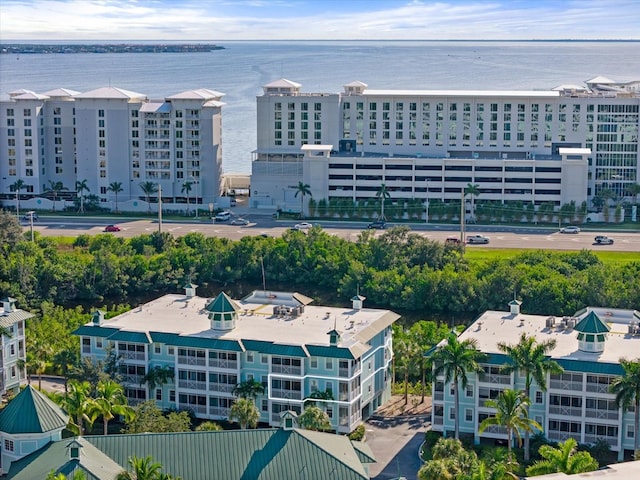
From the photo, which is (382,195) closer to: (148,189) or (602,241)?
(602,241)

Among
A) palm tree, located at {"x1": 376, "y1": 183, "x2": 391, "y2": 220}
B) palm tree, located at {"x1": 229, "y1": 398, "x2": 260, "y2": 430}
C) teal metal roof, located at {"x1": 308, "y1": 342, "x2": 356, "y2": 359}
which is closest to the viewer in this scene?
palm tree, located at {"x1": 229, "y1": 398, "x2": 260, "y2": 430}

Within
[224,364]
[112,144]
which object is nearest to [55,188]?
[112,144]

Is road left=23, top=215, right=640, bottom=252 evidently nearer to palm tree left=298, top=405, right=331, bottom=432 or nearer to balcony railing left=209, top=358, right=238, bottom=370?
balcony railing left=209, top=358, right=238, bottom=370

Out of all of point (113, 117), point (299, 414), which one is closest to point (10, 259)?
point (113, 117)

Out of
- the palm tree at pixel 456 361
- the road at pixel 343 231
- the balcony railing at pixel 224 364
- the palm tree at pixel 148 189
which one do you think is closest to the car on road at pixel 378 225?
the road at pixel 343 231

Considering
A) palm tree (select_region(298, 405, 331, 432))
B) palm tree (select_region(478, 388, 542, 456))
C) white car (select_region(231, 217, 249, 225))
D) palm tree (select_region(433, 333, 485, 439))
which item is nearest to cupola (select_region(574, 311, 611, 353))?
palm tree (select_region(433, 333, 485, 439))

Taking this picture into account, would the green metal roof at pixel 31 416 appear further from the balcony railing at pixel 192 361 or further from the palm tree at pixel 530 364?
the palm tree at pixel 530 364
